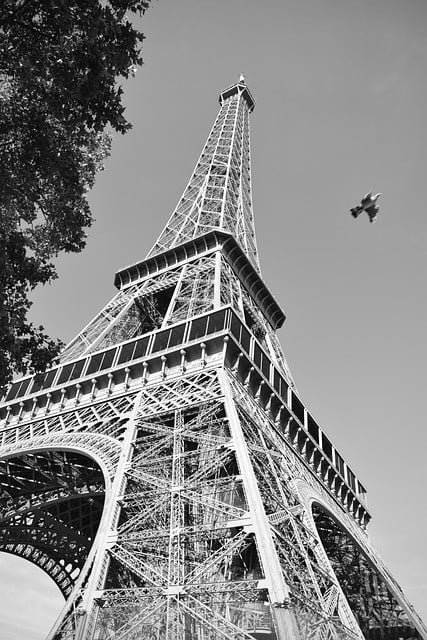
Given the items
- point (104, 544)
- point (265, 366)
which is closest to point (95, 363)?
point (265, 366)

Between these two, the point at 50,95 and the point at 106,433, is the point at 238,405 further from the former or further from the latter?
the point at 50,95

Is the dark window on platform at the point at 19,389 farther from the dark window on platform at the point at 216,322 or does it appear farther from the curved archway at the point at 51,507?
the dark window on platform at the point at 216,322

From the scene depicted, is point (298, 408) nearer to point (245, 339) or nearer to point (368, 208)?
point (245, 339)

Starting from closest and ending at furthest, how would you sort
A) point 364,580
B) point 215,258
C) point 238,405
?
point 238,405 < point 364,580 < point 215,258

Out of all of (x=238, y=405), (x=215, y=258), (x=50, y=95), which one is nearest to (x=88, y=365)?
(x=238, y=405)

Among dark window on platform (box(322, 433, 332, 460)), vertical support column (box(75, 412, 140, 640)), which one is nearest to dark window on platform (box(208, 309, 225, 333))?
vertical support column (box(75, 412, 140, 640))

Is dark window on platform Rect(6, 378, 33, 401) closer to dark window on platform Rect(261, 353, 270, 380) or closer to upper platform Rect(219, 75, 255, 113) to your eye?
dark window on platform Rect(261, 353, 270, 380)
